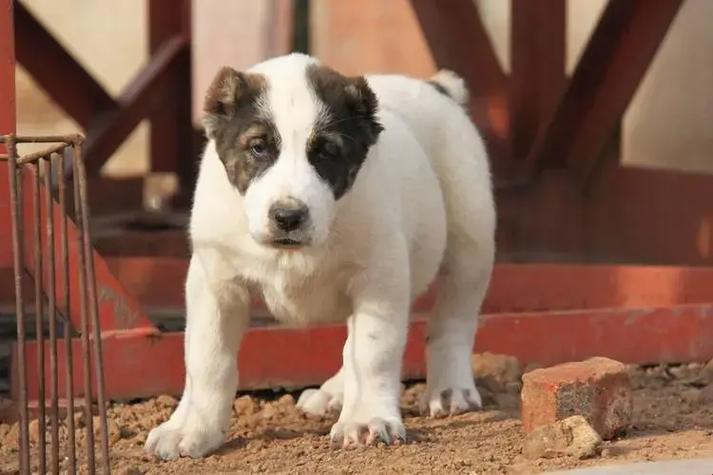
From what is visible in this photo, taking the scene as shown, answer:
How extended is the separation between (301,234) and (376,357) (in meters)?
0.61

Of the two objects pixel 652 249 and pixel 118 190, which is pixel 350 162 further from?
pixel 118 190

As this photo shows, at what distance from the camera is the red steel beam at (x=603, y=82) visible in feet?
27.2

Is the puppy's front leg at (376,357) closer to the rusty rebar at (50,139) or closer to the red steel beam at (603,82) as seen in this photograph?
the rusty rebar at (50,139)

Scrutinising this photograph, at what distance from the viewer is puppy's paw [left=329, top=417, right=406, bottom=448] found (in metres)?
4.71

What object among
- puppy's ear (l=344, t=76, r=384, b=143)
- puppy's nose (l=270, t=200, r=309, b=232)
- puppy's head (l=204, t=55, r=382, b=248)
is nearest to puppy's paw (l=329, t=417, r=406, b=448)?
puppy's head (l=204, t=55, r=382, b=248)

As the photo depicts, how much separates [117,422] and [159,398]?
0.90ft

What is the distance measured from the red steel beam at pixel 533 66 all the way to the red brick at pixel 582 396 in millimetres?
4435

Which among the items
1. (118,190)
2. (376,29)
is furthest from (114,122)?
(376,29)

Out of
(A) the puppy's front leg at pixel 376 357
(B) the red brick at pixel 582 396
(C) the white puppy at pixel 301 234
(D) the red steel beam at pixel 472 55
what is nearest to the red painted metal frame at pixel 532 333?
(C) the white puppy at pixel 301 234

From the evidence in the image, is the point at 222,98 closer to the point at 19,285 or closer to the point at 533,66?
the point at 19,285

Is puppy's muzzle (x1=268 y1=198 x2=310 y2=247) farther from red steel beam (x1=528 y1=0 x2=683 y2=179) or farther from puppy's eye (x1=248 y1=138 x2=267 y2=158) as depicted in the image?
red steel beam (x1=528 y1=0 x2=683 y2=179)

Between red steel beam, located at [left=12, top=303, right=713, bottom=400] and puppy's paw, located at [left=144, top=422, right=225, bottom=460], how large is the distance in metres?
0.74

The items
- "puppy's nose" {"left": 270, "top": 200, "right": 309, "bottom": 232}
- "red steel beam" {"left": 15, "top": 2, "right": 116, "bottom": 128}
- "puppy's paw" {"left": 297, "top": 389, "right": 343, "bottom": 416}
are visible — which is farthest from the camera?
"red steel beam" {"left": 15, "top": 2, "right": 116, "bottom": 128}

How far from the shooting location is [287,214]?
432cm
